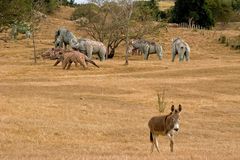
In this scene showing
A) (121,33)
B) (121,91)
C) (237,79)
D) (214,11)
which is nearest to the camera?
(121,91)

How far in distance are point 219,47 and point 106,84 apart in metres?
41.4

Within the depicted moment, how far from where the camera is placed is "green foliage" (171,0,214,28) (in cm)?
9869

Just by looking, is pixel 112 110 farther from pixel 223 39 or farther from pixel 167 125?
pixel 223 39

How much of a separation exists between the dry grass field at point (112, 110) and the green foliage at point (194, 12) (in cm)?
5184

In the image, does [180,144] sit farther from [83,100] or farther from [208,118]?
[83,100]

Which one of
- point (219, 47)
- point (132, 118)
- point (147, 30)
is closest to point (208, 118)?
point (132, 118)

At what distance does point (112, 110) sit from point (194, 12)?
75.1m

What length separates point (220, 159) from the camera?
15328mm

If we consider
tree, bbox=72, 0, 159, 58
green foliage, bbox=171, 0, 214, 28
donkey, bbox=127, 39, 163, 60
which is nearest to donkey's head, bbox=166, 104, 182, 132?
donkey, bbox=127, 39, 163, 60

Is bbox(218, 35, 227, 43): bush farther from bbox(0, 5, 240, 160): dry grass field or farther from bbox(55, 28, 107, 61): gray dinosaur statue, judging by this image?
bbox(0, 5, 240, 160): dry grass field

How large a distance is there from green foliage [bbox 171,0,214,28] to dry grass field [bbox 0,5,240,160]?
2041 inches

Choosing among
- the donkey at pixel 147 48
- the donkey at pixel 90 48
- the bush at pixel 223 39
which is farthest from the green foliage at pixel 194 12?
the donkey at pixel 90 48

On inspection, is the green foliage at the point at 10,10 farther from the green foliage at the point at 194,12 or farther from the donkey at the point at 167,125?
the green foliage at the point at 194,12

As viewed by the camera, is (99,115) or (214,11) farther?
(214,11)
